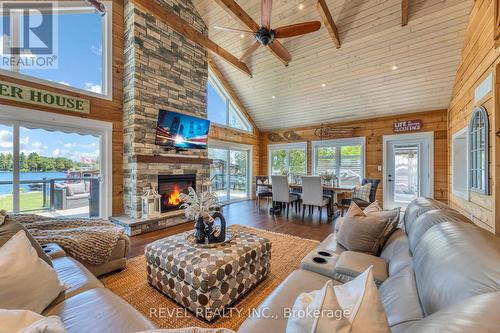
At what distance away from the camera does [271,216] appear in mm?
5031

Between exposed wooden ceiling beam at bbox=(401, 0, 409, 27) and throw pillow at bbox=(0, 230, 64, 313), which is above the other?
exposed wooden ceiling beam at bbox=(401, 0, 409, 27)

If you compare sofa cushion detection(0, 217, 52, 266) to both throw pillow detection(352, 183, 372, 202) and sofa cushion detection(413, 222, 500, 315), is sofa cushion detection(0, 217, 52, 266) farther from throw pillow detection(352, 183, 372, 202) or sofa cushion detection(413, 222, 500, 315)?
throw pillow detection(352, 183, 372, 202)

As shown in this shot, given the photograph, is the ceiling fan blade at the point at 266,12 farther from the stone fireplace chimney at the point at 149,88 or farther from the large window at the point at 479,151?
the large window at the point at 479,151

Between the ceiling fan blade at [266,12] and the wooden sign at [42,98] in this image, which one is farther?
the wooden sign at [42,98]

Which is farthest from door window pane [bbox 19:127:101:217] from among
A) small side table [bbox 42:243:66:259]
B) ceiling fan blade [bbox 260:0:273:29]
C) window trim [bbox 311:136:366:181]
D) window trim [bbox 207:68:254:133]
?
window trim [bbox 311:136:366:181]

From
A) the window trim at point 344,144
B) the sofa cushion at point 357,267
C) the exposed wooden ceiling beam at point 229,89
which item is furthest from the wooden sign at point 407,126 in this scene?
the sofa cushion at point 357,267

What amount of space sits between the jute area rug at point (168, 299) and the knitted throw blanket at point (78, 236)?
335 mm

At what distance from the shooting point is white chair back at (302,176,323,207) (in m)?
4.59

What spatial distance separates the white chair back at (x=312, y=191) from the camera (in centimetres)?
459

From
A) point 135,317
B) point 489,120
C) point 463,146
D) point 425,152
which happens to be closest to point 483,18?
point 489,120

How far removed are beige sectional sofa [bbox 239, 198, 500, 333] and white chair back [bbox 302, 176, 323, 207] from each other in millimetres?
2926

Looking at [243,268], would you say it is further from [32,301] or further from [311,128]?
[311,128]

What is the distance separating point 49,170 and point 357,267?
4493 millimetres

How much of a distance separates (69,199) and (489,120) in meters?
6.16
